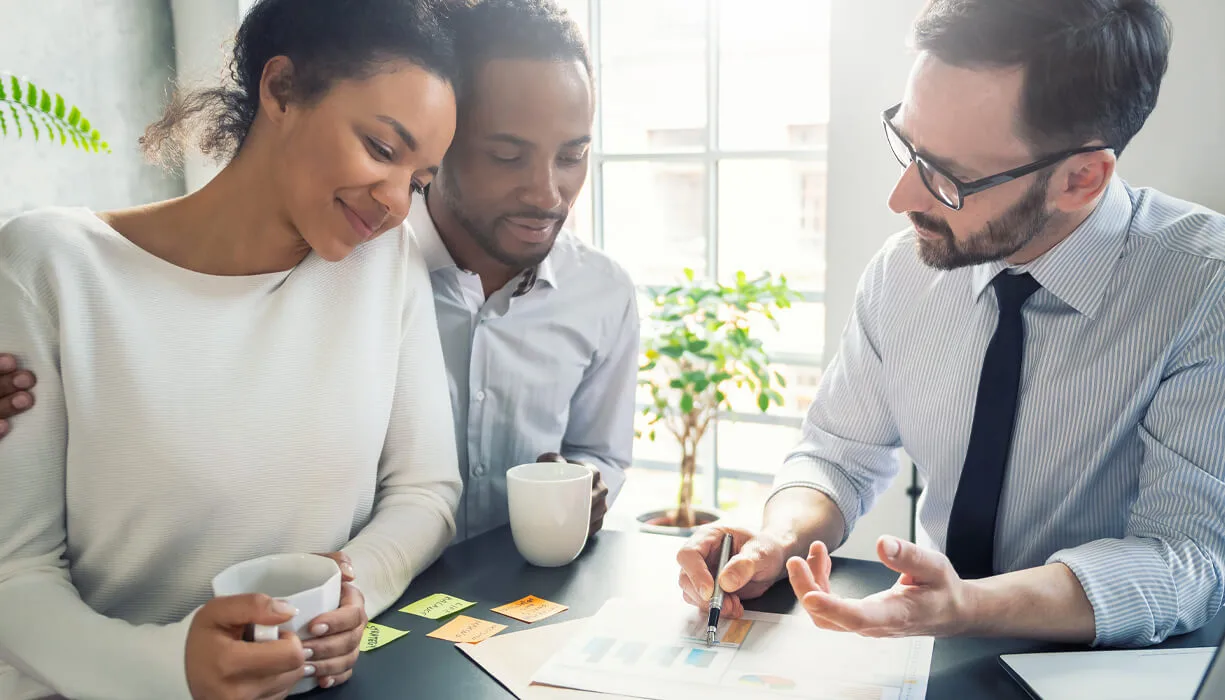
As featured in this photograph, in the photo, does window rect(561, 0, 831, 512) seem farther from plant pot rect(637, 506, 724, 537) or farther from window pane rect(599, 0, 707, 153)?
plant pot rect(637, 506, 724, 537)

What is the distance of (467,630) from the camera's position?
1.00 metres

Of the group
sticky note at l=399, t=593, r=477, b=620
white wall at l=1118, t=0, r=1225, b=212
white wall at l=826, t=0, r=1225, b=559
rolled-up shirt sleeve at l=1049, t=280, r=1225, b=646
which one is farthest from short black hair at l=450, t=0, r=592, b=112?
white wall at l=1118, t=0, r=1225, b=212

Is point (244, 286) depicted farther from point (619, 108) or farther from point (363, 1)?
point (619, 108)

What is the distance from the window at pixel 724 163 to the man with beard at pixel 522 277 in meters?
1.47

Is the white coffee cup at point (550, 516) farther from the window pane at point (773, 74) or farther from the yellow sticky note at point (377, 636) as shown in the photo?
the window pane at point (773, 74)

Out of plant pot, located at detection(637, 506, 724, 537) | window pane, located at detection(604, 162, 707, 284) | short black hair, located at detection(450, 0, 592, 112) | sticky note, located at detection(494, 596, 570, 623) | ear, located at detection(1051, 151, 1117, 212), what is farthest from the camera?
window pane, located at detection(604, 162, 707, 284)

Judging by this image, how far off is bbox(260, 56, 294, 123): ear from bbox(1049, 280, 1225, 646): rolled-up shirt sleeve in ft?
3.61

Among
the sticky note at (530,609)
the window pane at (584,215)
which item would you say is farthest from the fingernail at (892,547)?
the window pane at (584,215)

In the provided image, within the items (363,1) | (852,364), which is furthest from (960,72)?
(363,1)

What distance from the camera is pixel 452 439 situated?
4.28 ft

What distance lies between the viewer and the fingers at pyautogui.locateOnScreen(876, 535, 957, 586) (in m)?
0.93

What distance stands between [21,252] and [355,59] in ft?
1.43

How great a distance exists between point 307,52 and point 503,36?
0.34m

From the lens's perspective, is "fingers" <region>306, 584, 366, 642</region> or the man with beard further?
the man with beard
